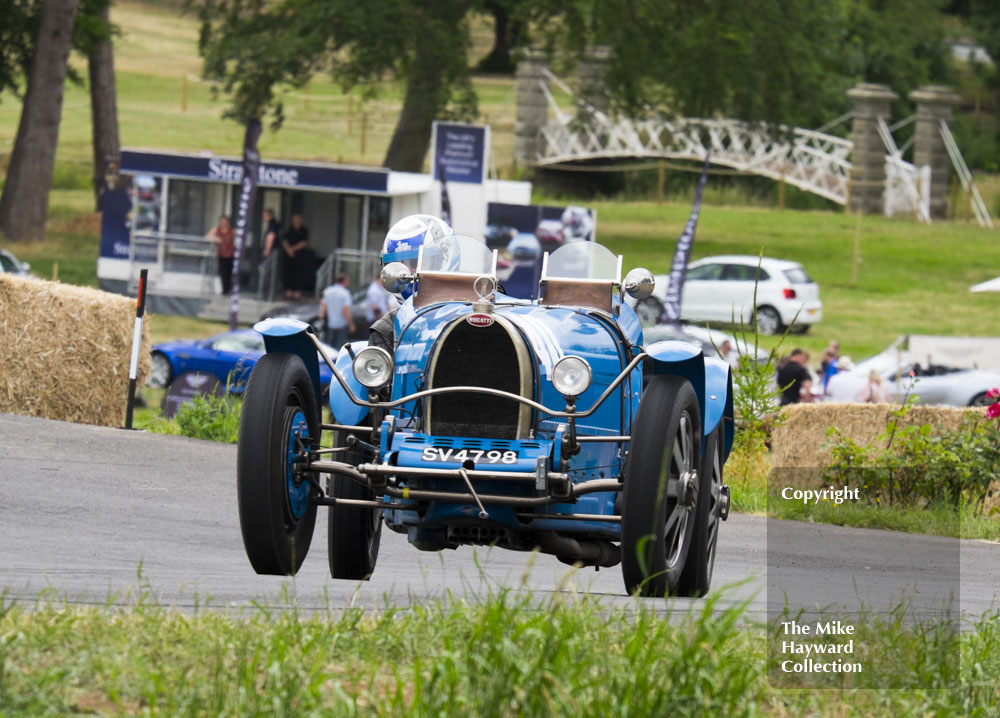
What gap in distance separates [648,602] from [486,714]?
2421mm

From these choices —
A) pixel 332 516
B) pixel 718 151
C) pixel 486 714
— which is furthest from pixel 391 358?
pixel 718 151

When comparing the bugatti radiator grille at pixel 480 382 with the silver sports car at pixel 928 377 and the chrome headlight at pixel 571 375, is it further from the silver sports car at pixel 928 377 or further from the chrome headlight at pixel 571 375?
the silver sports car at pixel 928 377

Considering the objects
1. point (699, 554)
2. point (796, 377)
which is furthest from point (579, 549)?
point (796, 377)

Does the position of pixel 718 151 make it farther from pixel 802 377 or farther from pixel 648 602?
pixel 648 602

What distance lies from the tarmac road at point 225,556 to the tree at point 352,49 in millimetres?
25093

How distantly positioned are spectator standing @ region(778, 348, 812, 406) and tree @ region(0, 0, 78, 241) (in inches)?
829

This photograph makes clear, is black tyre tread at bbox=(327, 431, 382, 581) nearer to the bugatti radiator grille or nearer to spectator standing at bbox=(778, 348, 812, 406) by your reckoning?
the bugatti radiator grille

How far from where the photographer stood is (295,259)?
3195cm

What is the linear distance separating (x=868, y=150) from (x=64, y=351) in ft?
133

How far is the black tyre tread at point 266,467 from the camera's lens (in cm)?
686

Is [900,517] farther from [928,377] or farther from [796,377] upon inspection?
[928,377]

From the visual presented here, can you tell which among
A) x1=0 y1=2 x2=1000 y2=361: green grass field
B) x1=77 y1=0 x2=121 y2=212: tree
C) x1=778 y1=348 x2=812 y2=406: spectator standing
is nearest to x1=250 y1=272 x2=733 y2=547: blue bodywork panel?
x1=778 y1=348 x2=812 y2=406: spectator standing

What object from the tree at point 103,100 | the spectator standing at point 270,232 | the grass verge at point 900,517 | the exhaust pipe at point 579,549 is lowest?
the grass verge at point 900,517

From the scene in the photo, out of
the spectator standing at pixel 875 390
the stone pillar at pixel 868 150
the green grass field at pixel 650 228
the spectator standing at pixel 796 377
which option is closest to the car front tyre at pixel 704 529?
the spectator standing at pixel 796 377
